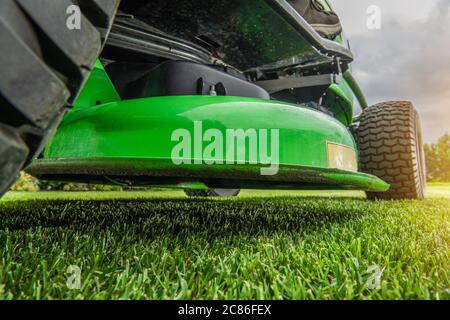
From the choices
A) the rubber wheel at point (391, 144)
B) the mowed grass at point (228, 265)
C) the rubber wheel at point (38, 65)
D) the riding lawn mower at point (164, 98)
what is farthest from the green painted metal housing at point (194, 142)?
the rubber wheel at point (391, 144)

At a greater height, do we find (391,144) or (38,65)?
(391,144)

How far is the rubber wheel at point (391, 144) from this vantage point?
2111 millimetres

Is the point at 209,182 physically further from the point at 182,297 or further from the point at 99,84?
the point at 182,297

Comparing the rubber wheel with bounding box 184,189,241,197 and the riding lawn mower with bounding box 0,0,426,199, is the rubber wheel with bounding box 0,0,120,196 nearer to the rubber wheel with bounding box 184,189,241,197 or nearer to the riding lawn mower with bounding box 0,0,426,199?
the riding lawn mower with bounding box 0,0,426,199

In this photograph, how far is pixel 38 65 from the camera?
52 centimetres

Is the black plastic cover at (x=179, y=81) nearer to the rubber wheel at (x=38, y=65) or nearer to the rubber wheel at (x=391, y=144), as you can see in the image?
the rubber wheel at (x=38, y=65)

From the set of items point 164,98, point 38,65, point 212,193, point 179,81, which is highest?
point 212,193

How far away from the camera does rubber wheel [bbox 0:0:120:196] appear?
491 mm

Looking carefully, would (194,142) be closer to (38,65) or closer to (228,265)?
(228,265)

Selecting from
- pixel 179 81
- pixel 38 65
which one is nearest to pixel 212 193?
pixel 179 81

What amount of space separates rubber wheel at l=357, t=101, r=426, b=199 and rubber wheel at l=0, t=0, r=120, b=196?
1.89 metres

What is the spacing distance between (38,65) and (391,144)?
2.01 m

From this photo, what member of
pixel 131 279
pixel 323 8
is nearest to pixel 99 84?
pixel 131 279

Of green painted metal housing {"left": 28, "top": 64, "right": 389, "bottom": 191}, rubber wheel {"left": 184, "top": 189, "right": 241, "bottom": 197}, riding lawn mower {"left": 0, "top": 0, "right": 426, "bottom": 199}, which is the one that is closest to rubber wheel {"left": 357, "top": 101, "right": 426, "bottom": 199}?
riding lawn mower {"left": 0, "top": 0, "right": 426, "bottom": 199}
